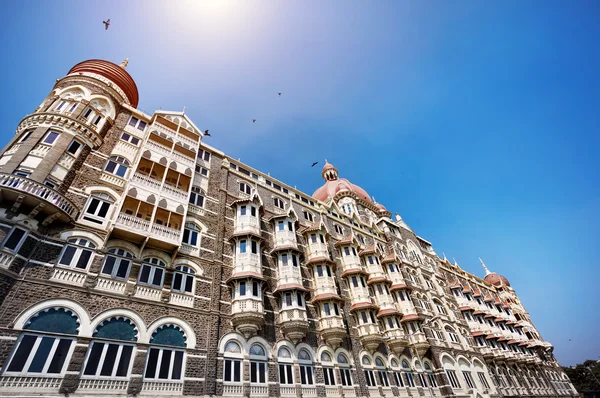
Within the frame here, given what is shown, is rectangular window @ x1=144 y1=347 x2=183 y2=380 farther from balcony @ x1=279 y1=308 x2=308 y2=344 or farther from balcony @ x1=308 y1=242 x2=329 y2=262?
balcony @ x1=308 y1=242 x2=329 y2=262

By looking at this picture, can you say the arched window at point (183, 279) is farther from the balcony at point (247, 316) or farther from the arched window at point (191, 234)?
the balcony at point (247, 316)

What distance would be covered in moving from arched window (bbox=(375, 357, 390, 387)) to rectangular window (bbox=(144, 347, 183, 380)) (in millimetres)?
18190

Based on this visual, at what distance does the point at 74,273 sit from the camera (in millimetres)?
15727

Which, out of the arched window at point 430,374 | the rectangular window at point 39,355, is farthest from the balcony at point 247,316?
the arched window at point 430,374

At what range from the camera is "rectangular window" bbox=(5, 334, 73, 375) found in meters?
12.5

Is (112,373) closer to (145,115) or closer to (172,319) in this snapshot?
(172,319)

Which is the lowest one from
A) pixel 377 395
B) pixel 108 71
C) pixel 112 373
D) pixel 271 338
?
pixel 377 395

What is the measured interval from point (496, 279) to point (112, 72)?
85.1 m

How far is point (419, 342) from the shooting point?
3139cm

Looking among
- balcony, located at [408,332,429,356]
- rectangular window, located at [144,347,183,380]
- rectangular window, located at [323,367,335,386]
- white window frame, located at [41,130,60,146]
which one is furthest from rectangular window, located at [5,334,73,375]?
balcony, located at [408,332,429,356]

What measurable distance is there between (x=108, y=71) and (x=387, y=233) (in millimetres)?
39133

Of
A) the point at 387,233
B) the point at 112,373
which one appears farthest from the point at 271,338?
the point at 387,233

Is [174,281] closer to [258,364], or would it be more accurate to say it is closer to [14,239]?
[258,364]

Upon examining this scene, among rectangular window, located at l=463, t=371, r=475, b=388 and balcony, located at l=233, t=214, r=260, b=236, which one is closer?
balcony, located at l=233, t=214, r=260, b=236
